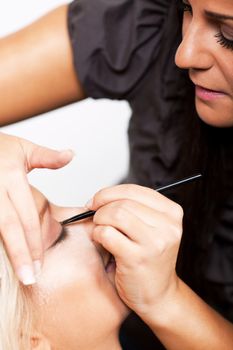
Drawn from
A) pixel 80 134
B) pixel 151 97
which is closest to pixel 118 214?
pixel 151 97

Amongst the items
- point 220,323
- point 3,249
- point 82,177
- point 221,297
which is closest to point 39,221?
point 3,249

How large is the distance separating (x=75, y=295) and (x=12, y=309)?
0.10 m

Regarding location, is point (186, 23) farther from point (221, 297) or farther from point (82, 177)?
point (82, 177)

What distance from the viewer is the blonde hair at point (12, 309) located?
2.97 feet

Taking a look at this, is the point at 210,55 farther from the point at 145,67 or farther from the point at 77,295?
the point at 77,295

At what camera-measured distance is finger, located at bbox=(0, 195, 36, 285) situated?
849mm

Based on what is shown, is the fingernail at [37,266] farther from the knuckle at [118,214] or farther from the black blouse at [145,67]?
the black blouse at [145,67]

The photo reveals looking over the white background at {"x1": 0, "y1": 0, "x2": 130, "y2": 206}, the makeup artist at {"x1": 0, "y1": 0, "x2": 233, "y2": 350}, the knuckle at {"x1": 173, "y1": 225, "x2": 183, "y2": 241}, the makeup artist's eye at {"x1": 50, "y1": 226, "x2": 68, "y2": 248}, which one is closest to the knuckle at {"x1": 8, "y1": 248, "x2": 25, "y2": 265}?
the makeup artist's eye at {"x1": 50, "y1": 226, "x2": 68, "y2": 248}

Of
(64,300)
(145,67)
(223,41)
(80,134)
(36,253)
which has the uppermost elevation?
(223,41)

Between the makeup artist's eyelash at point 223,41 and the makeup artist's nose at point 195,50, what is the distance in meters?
0.02

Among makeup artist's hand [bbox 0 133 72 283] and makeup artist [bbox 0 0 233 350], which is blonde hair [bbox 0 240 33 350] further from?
makeup artist [bbox 0 0 233 350]

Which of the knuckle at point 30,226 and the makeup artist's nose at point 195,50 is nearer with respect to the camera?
the knuckle at point 30,226

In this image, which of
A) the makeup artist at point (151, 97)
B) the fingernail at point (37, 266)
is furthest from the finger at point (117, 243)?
the makeup artist at point (151, 97)

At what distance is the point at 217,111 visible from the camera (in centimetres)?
109
